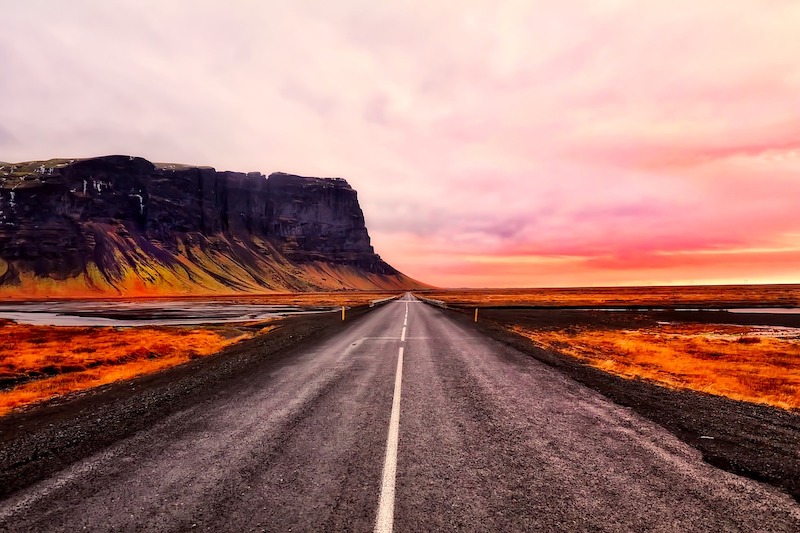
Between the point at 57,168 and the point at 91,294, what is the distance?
2720 inches

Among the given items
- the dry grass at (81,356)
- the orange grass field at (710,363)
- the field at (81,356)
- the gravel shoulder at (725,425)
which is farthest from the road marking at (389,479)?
the dry grass at (81,356)

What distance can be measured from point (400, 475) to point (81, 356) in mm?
19591

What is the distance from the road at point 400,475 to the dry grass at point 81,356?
7295 millimetres

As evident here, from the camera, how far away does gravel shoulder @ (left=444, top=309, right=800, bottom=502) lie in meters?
4.94

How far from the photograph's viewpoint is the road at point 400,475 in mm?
3762

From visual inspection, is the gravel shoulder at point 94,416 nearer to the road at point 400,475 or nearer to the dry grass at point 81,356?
the road at point 400,475

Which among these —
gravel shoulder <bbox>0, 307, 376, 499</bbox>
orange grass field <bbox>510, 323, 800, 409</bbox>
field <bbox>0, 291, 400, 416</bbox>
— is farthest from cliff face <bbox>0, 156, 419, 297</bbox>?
orange grass field <bbox>510, 323, 800, 409</bbox>

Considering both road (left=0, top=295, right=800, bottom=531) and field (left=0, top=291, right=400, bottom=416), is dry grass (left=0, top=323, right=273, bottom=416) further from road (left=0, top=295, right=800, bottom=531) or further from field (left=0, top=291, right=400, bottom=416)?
road (left=0, top=295, right=800, bottom=531)

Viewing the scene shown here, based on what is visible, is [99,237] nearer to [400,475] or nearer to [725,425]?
[400,475]

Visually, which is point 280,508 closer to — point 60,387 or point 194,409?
point 194,409

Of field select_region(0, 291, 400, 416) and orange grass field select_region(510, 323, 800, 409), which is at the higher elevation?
orange grass field select_region(510, 323, 800, 409)

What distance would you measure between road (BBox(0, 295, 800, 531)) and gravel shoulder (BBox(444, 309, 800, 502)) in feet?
1.10

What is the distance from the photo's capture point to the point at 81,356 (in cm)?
1778

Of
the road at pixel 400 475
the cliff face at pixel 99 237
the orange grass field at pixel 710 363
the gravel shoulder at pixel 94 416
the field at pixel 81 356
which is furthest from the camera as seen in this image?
the cliff face at pixel 99 237
